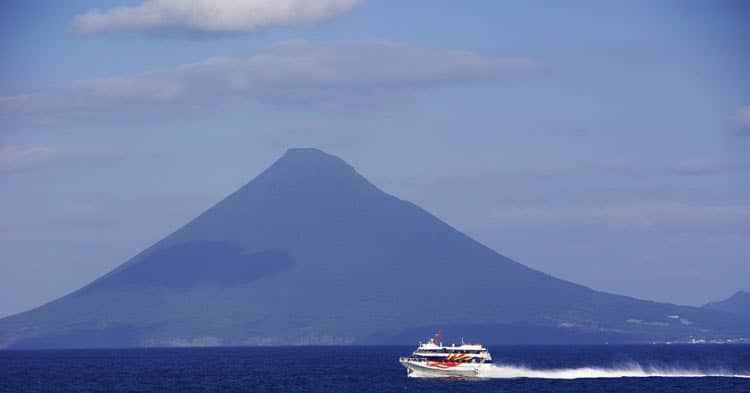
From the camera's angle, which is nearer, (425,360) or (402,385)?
(402,385)

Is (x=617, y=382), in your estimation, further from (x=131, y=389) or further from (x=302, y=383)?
(x=131, y=389)

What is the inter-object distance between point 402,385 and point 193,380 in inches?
1375

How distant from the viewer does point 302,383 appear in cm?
18525

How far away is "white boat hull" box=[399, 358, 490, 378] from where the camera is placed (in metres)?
187

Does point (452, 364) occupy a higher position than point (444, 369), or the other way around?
point (452, 364)

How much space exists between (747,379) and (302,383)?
64716mm

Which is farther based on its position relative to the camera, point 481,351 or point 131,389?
point 481,351

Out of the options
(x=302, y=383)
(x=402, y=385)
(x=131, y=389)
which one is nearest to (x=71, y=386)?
(x=131, y=389)

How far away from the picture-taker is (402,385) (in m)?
178

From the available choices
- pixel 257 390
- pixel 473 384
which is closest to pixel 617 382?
pixel 473 384

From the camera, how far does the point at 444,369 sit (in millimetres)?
187375

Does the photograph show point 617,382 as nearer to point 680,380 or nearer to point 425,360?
point 680,380

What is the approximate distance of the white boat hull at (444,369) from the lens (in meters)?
187

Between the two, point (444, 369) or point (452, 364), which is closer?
point (444, 369)
